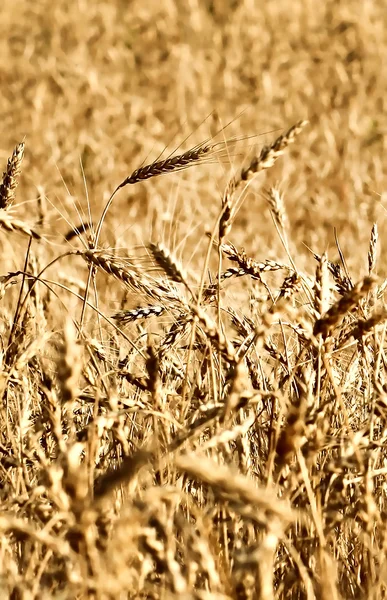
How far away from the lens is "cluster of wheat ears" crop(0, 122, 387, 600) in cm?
92

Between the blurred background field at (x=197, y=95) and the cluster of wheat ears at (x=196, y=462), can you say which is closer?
the cluster of wheat ears at (x=196, y=462)

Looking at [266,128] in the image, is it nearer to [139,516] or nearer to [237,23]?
[237,23]

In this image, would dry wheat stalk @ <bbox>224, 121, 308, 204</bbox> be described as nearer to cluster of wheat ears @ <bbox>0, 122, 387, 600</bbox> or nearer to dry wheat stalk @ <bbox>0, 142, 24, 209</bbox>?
cluster of wheat ears @ <bbox>0, 122, 387, 600</bbox>

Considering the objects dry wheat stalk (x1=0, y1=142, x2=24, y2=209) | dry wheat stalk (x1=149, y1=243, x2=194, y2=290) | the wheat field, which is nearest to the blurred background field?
the wheat field

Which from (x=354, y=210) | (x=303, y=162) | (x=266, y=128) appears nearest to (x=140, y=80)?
(x=266, y=128)

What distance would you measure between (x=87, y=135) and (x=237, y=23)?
2.46 meters

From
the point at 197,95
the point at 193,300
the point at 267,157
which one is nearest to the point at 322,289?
the point at 267,157

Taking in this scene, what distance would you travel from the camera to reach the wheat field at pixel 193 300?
3.54 feet

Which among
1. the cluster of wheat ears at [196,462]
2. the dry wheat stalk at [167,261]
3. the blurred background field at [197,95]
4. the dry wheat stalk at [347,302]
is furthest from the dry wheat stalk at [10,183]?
the blurred background field at [197,95]

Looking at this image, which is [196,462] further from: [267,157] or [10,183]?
[10,183]

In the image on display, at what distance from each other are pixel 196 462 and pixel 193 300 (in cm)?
96

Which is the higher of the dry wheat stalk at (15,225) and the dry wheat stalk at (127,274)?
the dry wheat stalk at (15,225)

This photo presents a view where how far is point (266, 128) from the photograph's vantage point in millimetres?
7000

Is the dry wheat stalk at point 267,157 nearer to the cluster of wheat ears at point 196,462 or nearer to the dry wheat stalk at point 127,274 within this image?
the cluster of wheat ears at point 196,462
